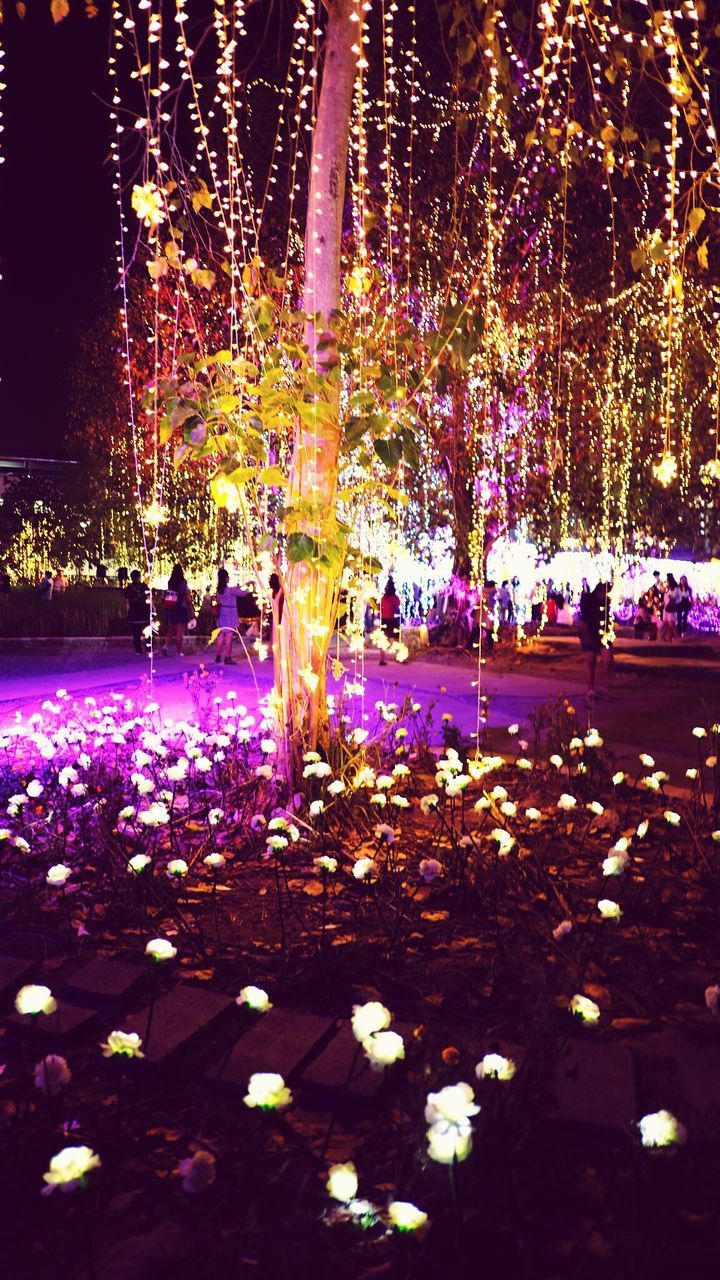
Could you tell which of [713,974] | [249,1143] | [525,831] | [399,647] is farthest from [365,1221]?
[399,647]

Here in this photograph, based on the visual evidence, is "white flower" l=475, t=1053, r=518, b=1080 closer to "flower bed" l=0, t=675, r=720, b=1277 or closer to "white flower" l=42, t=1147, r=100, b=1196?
"flower bed" l=0, t=675, r=720, b=1277

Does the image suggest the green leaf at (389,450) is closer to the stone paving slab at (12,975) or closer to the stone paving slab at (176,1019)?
the stone paving slab at (176,1019)

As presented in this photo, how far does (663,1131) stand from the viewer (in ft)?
6.14

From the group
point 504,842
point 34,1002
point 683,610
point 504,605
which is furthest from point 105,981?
point 683,610

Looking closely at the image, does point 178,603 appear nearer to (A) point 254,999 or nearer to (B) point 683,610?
(B) point 683,610

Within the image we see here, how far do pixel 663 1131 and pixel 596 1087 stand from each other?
0.67 meters

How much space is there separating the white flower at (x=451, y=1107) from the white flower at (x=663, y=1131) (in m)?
0.38

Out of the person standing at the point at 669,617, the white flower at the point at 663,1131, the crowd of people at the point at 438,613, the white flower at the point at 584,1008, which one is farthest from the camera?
the person standing at the point at 669,617

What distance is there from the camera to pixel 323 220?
5324mm

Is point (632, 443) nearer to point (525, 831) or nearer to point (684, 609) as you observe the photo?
point (684, 609)

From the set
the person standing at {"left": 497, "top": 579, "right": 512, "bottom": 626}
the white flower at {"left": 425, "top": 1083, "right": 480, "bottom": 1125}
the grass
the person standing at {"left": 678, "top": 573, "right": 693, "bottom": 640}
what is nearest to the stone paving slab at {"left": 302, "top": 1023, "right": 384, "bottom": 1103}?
the white flower at {"left": 425, "top": 1083, "right": 480, "bottom": 1125}

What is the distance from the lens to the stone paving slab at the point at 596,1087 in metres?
2.38

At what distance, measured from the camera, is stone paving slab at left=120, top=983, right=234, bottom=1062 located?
2.73 meters

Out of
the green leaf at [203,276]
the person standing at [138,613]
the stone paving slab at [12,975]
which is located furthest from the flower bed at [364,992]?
the person standing at [138,613]
